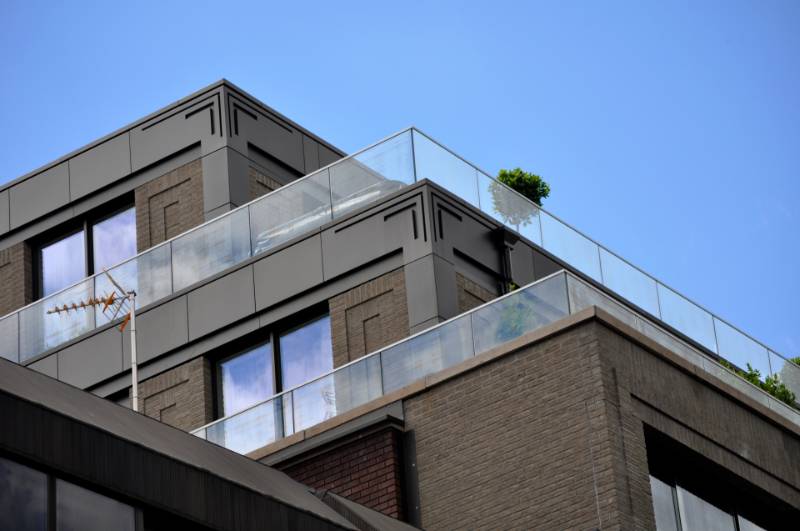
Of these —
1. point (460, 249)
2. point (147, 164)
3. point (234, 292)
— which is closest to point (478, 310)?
point (460, 249)

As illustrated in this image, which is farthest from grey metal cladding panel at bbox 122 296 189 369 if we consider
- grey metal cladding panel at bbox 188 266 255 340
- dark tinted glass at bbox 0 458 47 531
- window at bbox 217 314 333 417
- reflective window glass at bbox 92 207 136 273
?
dark tinted glass at bbox 0 458 47 531

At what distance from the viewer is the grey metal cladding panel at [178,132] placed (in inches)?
1484

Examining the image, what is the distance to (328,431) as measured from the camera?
2811 cm

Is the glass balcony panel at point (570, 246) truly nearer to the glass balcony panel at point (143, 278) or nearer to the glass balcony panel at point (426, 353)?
the glass balcony panel at point (426, 353)

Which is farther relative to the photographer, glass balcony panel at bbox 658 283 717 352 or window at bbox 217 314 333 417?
glass balcony panel at bbox 658 283 717 352

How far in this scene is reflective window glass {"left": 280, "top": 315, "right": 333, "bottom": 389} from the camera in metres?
32.4

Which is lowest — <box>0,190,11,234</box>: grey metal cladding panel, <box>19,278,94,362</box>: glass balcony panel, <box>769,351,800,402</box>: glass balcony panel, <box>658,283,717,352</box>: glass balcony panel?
<box>769,351,800,402</box>: glass balcony panel

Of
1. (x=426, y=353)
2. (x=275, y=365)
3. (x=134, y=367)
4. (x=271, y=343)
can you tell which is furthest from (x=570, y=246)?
(x=134, y=367)

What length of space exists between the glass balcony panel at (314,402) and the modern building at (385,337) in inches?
1.5

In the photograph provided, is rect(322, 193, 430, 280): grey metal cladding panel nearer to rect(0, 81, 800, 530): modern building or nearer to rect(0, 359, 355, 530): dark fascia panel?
rect(0, 81, 800, 530): modern building

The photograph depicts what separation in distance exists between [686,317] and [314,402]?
9.28 meters

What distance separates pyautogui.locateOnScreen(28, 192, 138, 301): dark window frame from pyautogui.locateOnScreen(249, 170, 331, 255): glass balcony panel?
5206mm

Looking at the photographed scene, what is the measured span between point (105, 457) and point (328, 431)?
30.5ft

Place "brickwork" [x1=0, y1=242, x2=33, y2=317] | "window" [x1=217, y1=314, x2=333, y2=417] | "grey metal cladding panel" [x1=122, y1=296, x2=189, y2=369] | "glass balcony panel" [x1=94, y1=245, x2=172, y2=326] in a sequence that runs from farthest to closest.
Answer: "brickwork" [x1=0, y1=242, x2=33, y2=317] → "glass balcony panel" [x1=94, y1=245, x2=172, y2=326] → "grey metal cladding panel" [x1=122, y1=296, x2=189, y2=369] → "window" [x1=217, y1=314, x2=333, y2=417]
